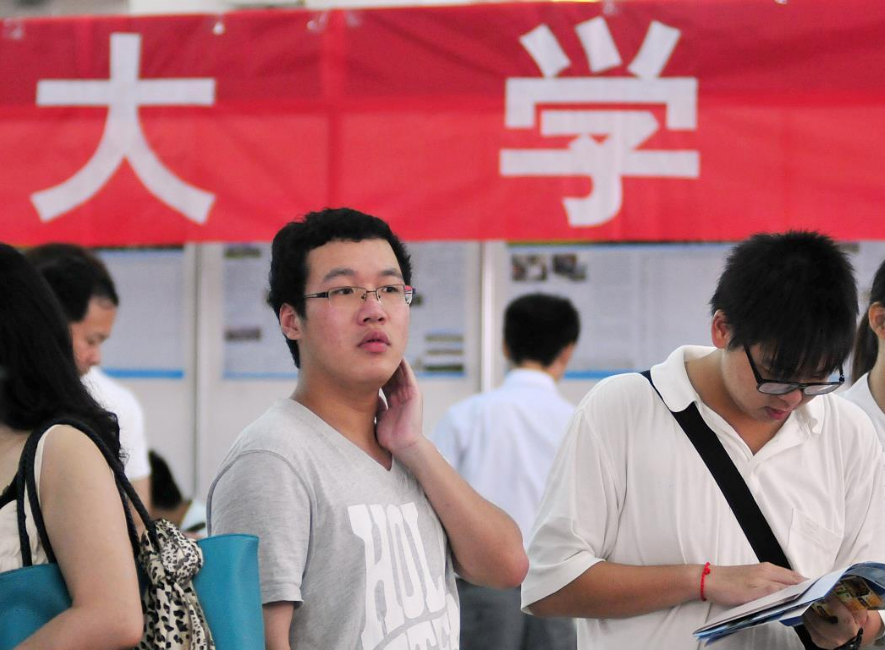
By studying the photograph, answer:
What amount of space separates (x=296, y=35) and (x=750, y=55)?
1644 millimetres

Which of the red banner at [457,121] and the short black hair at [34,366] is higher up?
the red banner at [457,121]

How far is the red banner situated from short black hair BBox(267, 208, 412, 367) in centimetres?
210

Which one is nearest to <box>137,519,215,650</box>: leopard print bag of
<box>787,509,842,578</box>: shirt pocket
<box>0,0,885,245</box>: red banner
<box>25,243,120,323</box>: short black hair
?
<box>787,509,842,578</box>: shirt pocket

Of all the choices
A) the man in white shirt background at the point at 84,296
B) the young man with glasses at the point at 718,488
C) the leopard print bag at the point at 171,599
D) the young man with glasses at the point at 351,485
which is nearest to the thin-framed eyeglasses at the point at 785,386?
the young man with glasses at the point at 718,488

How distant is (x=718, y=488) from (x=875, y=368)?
700mm

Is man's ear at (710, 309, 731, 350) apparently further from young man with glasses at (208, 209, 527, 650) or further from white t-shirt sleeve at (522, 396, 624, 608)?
young man with glasses at (208, 209, 527, 650)

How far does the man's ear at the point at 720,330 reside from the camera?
216cm

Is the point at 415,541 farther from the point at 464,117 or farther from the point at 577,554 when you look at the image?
the point at 464,117

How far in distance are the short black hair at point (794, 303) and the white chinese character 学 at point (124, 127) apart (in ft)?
8.57

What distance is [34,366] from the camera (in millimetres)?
1729

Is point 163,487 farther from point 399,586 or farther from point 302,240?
point 399,586

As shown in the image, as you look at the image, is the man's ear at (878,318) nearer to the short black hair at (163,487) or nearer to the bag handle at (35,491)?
the bag handle at (35,491)

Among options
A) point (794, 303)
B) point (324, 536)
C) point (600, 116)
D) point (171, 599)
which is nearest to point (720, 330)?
point (794, 303)

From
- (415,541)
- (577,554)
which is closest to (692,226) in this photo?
(577,554)
